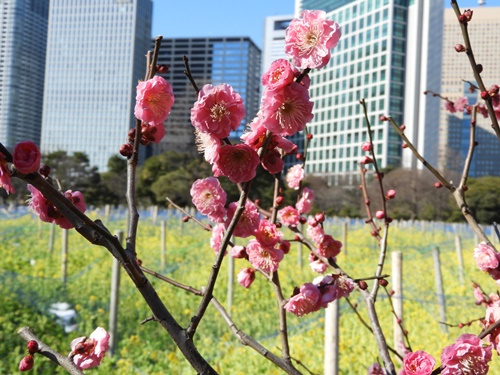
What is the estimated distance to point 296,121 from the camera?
53cm

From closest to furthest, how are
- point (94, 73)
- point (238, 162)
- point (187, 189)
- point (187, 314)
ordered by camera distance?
point (238, 162)
point (187, 314)
point (187, 189)
point (94, 73)

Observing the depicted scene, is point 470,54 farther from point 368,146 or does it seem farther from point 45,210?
point 45,210

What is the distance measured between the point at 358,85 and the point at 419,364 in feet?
137

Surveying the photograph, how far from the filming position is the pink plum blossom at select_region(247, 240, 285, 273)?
814 millimetres

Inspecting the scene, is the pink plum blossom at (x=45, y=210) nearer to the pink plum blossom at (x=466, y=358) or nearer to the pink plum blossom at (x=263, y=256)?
the pink plum blossom at (x=263, y=256)

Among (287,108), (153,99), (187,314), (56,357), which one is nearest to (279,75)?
(287,108)

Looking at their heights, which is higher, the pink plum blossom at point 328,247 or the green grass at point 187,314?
the pink plum blossom at point 328,247

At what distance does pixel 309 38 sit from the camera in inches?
22.2

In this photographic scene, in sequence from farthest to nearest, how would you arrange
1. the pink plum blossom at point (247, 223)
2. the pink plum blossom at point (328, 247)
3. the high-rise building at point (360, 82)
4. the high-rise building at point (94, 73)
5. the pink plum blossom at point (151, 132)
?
the high-rise building at point (94, 73)
the high-rise building at point (360, 82)
the pink plum blossom at point (328, 247)
the pink plum blossom at point (247, 223)
the pink plum blossom at point (151, 132)

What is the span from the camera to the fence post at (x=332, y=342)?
1.78 metres

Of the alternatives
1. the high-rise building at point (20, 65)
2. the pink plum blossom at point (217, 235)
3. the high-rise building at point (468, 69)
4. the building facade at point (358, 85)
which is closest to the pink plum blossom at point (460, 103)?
the pink plum blossom at point (217, 235)

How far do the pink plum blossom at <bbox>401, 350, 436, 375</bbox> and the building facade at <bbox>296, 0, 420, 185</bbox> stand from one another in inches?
1402

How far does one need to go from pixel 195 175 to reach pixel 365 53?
28.6 meters

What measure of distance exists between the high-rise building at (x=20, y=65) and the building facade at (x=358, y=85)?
17524 millimetres
